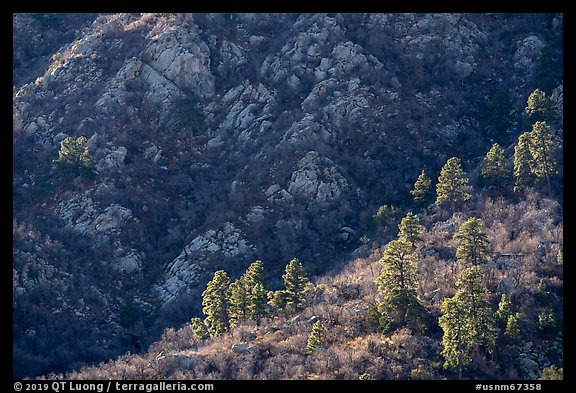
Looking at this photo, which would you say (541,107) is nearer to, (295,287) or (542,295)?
(542,295)

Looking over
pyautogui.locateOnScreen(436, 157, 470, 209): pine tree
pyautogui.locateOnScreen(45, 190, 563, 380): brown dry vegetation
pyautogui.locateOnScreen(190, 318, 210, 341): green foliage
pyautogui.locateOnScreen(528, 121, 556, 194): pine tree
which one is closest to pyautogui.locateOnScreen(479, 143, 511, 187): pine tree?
pyautogui.locateOnScreen(528, 121, 556, 194): pine tree

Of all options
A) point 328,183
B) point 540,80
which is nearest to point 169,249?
point 328,183

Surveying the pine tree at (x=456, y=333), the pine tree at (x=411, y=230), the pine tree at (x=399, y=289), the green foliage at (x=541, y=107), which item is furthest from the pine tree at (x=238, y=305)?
the green foliage at (x=541, y=107)

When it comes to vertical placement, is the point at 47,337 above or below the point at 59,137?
below

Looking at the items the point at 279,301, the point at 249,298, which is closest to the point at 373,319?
the point at 279,301
